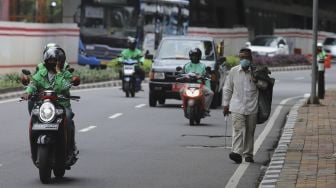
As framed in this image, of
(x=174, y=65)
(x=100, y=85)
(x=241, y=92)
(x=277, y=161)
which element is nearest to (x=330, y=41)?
(x=100, y=85)

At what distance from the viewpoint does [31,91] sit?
12.1 metres

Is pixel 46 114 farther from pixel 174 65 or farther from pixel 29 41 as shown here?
pixel 29 41

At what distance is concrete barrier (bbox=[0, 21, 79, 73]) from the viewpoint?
38219 mm

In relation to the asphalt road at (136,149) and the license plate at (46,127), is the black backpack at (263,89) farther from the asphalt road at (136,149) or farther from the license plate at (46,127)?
the license plate at (46,127)

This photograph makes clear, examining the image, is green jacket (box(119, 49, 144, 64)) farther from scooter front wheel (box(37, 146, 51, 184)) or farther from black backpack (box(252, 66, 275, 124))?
scooter front wheel (box(37, 146, 51, 184))

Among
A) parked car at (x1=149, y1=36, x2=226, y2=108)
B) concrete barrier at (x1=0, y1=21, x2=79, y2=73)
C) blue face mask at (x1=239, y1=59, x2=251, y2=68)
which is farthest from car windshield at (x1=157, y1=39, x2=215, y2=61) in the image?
concrete barrier at (x1=0, y1=21, x2=79, y2=73)

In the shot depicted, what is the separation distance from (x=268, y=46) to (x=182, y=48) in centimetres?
2929

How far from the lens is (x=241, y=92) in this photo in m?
14.1

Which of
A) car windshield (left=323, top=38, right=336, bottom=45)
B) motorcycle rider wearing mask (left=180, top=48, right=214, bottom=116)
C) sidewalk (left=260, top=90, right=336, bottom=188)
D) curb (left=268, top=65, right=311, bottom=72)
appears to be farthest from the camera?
car windshield (left=323, top=38, right=336, bottom=45)

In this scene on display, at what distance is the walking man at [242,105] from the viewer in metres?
14.1

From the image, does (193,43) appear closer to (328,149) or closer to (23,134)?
(23,134)

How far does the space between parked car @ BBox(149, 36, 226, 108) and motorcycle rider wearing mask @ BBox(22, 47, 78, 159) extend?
12137 millimetres

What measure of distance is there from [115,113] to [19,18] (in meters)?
28.9

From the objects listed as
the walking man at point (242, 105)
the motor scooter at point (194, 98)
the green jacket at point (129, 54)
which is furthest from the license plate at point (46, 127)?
the green jacket at point (129, 54)
